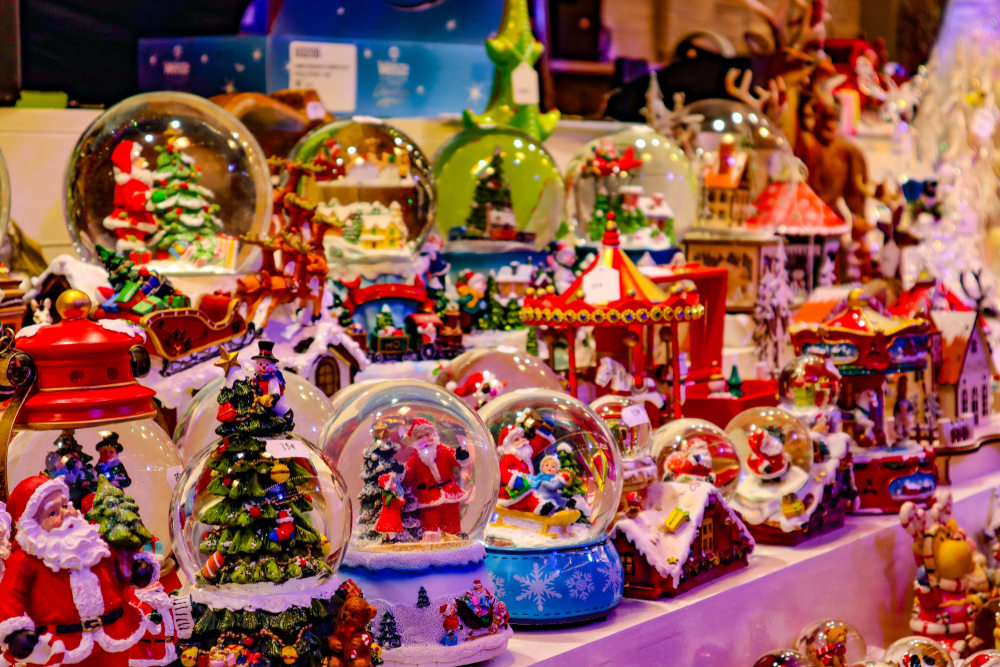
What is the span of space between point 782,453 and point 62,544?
2.54 m

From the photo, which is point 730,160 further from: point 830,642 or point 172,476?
point 172,476

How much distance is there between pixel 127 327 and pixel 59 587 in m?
0.80

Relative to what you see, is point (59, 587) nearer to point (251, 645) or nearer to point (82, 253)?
point (251, 645)

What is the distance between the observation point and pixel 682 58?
617 cm

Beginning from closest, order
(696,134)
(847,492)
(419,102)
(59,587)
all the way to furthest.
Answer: (59,587), (847,492), (419,102), (696,134)

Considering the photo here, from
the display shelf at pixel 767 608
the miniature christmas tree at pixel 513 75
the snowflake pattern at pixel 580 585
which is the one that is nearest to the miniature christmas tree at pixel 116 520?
the display shelf at pixel 767 608

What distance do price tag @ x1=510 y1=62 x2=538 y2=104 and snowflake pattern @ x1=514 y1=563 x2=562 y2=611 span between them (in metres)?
→ 2.64

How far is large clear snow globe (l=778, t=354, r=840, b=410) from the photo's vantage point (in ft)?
13.3

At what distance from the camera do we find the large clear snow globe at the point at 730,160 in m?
5.47

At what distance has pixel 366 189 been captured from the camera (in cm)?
405

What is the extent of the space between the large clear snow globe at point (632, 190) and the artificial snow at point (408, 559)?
2617mm

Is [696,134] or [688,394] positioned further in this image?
[696,134]

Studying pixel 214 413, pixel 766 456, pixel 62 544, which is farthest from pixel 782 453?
pixel 62 544

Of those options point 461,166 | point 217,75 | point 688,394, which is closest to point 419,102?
point 461,166
